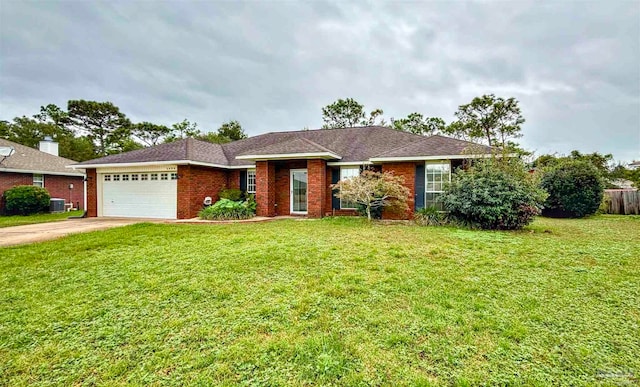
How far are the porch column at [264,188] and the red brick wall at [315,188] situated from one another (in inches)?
77.3

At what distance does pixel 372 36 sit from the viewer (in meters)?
15.0

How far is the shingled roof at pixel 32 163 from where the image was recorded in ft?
57.0

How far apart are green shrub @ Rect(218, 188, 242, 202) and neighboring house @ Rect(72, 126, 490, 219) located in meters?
0.57

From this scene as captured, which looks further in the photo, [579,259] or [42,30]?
[42,30]

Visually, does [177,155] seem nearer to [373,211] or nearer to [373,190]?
[373,190]

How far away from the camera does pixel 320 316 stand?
375 centimetres

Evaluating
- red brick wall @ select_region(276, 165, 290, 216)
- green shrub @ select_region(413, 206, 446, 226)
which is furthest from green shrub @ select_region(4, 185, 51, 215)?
green shrub @ select_region(413, 206, 446, 226)

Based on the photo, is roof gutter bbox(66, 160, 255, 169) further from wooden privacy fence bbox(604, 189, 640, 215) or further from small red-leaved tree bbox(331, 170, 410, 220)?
wooden privacy fence bbox(604, 189, 640, 215)

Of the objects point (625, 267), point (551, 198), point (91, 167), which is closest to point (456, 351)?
point (625, 267)

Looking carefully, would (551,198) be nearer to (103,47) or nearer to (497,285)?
(497,285)

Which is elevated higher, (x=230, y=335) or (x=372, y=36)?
(x=372, y=36)

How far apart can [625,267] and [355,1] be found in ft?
40.6

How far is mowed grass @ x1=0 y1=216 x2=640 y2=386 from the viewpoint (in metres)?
2.72

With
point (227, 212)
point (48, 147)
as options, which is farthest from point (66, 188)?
point (227, 212)
